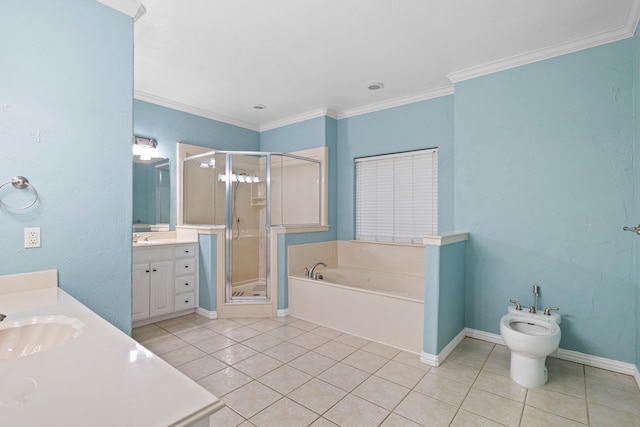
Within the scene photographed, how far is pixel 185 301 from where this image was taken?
3.53m

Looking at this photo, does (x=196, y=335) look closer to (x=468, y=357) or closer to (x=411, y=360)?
(x=411, y=360)

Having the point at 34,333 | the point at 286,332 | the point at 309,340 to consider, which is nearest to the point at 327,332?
the point at 309,340

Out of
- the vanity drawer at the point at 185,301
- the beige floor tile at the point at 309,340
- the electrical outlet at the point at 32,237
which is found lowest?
the beige floor tile at the point at 309,340

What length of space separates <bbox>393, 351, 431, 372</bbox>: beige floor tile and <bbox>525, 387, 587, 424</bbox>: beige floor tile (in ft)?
2.24

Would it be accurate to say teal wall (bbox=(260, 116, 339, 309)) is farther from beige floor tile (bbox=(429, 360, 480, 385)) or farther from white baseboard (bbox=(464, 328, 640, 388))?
white baseboard (bbox=(464, 328, 640, 388))

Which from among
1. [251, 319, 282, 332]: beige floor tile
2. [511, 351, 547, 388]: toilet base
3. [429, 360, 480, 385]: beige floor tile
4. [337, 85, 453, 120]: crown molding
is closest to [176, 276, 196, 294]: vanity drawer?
[251, 319, 282, 332]: beige floor tile

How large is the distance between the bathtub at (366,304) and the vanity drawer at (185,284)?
3.66 feet

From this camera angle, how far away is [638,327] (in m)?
2.27

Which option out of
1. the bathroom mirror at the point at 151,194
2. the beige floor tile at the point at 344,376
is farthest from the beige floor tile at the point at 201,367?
the bathroom mirror at the point at 151,194

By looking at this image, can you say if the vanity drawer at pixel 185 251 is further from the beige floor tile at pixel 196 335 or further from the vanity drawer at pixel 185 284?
the beige floor tile at pixel 196 335

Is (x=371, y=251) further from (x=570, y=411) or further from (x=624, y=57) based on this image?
(x=624, y=57)

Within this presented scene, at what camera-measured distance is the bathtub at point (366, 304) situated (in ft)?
8.93

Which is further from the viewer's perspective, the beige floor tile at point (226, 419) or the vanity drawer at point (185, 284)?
the vanity drawer at point (185, 284)

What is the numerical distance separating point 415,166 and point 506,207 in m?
1.19
